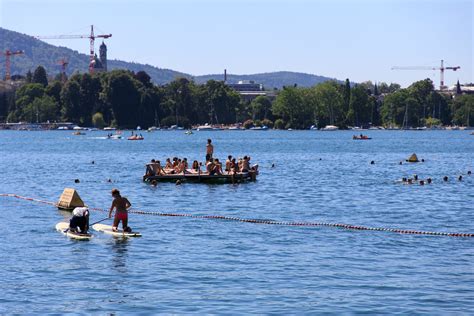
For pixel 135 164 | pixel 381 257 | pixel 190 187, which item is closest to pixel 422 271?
pixel 381 257

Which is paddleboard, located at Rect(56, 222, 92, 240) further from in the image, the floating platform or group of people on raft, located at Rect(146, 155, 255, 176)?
group of people on raft, located at Rect(146, 155, 255, 176)

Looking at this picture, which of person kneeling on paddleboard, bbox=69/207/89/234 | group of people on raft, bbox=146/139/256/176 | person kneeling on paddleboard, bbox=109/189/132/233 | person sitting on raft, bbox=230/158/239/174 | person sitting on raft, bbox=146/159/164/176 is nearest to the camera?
person kneeling on paddleboard, bbox=69/207/89/234

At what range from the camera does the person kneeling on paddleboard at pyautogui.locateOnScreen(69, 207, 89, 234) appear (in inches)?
1359

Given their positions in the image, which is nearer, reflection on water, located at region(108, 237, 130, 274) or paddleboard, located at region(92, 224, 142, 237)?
reflection on water, located at region(108, 237, 130, 274)

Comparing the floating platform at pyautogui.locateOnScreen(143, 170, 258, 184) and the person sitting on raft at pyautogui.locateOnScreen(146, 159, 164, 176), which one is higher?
the person sitting on raft at pyautogui.locateOnScreen(146, 159, 164, 176)

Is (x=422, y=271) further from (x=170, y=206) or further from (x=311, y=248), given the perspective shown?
(x=170, y=206)

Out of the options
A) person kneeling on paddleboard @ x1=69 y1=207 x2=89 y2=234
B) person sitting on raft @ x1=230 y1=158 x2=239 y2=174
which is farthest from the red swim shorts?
person sitting on raft @ x1=230 y1=158 x2=239 y2=174

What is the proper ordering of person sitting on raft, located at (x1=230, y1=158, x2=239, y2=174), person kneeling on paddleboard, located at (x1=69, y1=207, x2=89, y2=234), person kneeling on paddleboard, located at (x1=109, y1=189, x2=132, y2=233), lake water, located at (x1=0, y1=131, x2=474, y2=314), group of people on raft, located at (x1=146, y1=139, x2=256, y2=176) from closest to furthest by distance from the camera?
lake water, located at (x1=0, y1=131, x2=474, y2=314) → person kneeling on paddleboard, located at (x1=69, y1=207, x2=89, y2=234) → person kneeling on paddleboard, located at (x1=109, y1=189, x2=132, y2=233) → group of people on raft, located at (x1=146, y1=139, x2=256, y2=176) → person sitting on raft, located at (x1=230, y1=158, x2=239, y2=174)

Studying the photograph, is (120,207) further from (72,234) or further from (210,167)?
(210,167)

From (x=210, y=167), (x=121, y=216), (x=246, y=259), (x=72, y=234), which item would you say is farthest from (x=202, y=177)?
(x=246, y=259)

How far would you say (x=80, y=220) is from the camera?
1367 inches

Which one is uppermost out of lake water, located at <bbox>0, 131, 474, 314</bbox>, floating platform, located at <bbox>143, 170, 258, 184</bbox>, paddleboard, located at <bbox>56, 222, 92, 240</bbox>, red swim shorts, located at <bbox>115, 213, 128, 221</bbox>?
red swim shorts, located at <bbox>115, 213, 128, 221</bbox>

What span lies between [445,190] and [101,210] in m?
25.2

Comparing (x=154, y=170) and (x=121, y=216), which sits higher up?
(x=154, y=170)
